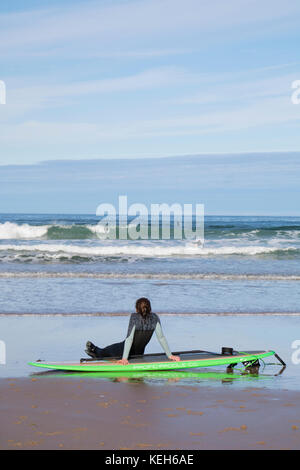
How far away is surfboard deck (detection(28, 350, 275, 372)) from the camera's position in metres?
7.84

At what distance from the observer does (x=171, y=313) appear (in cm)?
1308

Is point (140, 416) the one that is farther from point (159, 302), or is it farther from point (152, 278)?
point (152, 278)

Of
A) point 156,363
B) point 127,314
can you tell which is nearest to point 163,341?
point 156,363

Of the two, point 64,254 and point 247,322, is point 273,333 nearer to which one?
point 247,322

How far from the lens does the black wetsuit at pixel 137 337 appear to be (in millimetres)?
7902

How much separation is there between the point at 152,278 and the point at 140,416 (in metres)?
14.0

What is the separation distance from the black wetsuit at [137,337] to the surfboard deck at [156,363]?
0.47ft

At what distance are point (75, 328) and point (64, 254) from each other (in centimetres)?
1717

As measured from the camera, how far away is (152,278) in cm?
1989

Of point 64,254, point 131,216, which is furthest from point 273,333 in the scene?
point 131,216

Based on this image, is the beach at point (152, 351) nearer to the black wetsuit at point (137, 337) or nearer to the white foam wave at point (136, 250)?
the black wetsuit at point (137, 337)

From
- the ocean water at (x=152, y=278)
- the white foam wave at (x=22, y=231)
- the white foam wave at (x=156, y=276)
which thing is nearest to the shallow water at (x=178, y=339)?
the ocean water at (x=152, y=278)

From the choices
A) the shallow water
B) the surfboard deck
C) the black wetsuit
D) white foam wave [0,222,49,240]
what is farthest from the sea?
white foam wave [0,222,49,240]

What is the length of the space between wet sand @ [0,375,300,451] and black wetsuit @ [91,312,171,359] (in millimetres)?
587
